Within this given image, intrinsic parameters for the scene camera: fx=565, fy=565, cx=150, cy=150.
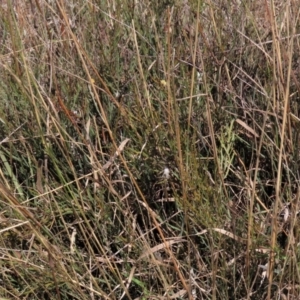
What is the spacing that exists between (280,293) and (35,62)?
3.08 ft

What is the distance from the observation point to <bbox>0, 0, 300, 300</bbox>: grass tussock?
102 cm

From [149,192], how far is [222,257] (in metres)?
0.25

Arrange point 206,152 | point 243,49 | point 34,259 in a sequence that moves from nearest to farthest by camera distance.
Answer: point 34,259, point 206,152, point 243,49

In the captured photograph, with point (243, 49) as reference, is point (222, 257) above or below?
below

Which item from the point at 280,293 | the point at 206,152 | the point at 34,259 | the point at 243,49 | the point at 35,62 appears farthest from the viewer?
the point at 35,62

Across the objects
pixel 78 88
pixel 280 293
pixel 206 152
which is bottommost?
pixel 280 293

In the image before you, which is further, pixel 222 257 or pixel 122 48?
pixel 122 48

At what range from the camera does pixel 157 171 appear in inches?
47.3

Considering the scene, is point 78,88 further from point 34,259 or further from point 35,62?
point 34,259

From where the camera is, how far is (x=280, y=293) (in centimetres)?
99

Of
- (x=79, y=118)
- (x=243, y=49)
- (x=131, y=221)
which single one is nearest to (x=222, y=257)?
(x=131, y=221)

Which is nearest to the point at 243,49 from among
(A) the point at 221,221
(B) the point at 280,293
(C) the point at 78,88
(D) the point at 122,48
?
(D) the point at 122,48

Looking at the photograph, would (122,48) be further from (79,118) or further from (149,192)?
(149,192)

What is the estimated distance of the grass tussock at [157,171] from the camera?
102 centimetres
